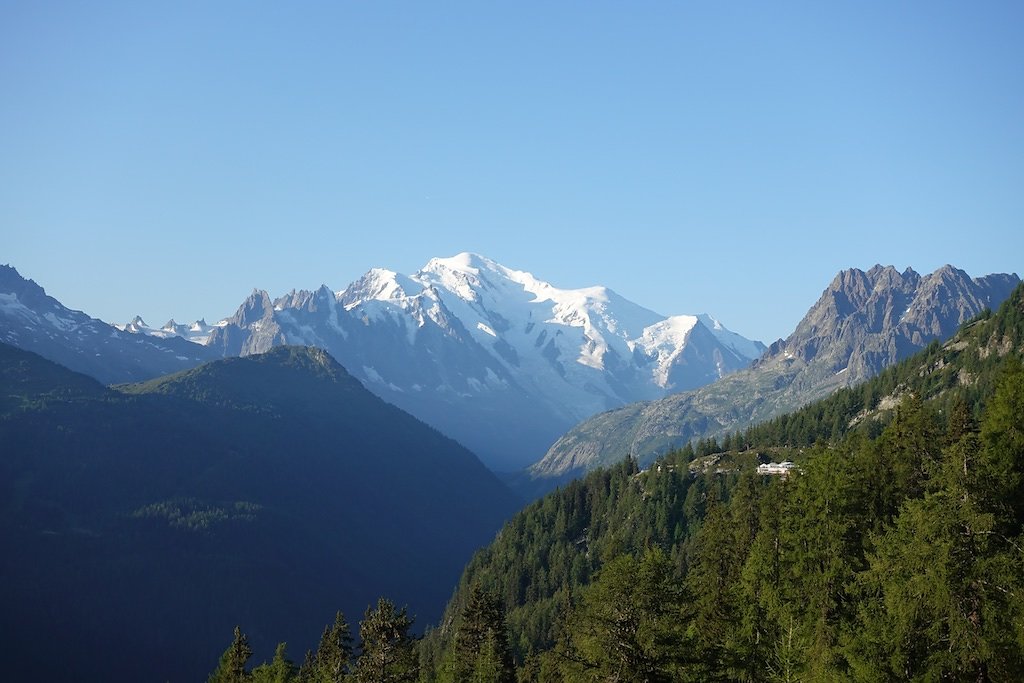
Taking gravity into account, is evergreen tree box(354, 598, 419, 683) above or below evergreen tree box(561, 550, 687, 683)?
below

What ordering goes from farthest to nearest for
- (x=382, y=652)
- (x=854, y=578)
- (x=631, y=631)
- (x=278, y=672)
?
(x=278, y=672) < (x=382, y=652) < (x=854, y=578) < (x=631, y=631)

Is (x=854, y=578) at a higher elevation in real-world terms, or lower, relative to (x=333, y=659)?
higher

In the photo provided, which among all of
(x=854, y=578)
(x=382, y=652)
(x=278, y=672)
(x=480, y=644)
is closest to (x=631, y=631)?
(x=854, y=578)

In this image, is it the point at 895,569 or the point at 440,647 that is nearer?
the point at 895,569

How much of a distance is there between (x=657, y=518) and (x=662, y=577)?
134 metres

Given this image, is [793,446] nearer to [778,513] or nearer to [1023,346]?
[1023,346]

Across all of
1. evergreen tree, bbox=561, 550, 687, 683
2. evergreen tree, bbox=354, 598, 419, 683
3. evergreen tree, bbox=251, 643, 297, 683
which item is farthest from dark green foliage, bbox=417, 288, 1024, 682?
evergreen tree, bbox=251, 643, 297, 683

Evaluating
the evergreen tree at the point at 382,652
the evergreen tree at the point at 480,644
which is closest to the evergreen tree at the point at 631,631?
the evergreen tree at the point at 382,652

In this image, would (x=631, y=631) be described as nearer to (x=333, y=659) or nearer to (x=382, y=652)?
(x=382, y=652)

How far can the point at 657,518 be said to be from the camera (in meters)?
178

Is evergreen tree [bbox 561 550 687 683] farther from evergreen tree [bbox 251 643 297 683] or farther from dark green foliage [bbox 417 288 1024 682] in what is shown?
evergreen tree [bbox 251 643 297 683]

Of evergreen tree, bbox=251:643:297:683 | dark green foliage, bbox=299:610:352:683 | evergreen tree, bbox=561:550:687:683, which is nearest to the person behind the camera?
evergreen tree, bbox=561:550:687:683

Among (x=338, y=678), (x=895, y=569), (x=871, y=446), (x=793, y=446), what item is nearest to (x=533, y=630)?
(x=793, y=446)

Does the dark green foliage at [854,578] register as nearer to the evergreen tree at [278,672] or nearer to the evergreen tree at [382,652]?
the evergreen tree at [382,652]
